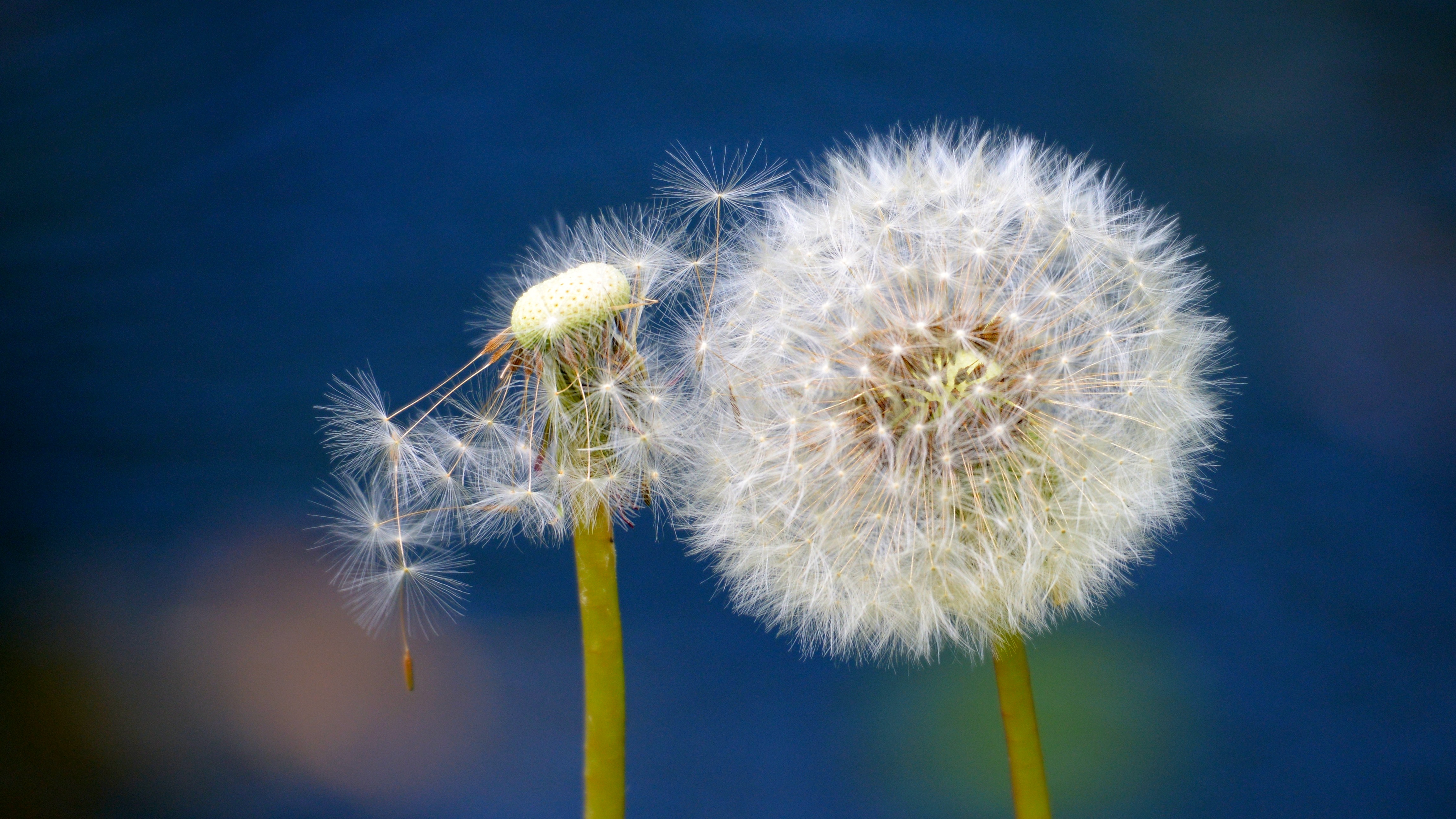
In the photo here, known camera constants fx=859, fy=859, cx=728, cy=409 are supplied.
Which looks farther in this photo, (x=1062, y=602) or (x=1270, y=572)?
(x=1270, y=572)

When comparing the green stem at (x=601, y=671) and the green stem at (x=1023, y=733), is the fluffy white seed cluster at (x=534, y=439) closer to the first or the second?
the green stem at (x=601, y=671)

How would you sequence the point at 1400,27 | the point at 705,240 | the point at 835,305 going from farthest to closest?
the point at 1400,27 < the point at 705,240 < the point at 835,305

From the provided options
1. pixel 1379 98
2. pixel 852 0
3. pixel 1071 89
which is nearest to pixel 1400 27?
pixel 1379 98

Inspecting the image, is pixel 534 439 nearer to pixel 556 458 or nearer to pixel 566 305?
pixel 556 458

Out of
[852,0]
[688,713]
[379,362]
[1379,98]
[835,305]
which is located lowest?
[688,713]

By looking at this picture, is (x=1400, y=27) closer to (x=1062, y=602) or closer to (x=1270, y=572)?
(x=1270, y=572)

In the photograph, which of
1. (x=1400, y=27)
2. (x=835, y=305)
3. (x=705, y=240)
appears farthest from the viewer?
(x=1400, y=27)
